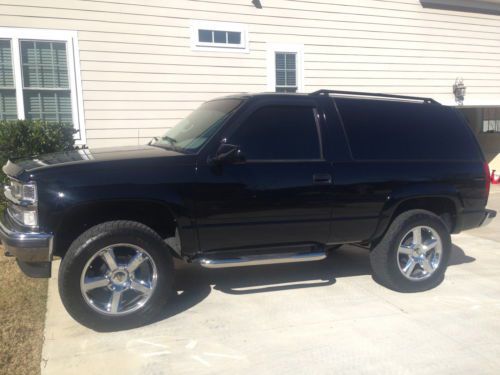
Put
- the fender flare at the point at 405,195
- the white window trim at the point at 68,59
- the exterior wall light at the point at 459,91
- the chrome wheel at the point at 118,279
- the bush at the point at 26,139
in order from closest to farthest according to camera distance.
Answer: the chrome wheel at the point at 118,279
the fender flare at the point at 405,195
the bush at the point at 26,139
the white window trim at the point at 68,59
the exterior wall light at the point at 459,91

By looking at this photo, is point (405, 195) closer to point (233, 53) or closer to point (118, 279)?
point (118, 279)

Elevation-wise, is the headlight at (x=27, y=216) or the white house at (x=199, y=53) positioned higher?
the white house at (x=199, y=53)

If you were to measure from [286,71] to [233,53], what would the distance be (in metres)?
1.22

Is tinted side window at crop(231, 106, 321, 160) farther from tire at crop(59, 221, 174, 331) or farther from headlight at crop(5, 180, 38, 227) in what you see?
headlight at crop(5, 180, 38, 227)

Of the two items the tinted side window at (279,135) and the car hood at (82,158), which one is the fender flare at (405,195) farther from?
the car hood at (82,158)

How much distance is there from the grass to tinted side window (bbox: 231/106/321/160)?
226 cm

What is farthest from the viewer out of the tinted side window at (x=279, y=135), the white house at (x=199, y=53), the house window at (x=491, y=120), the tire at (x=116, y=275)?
the house window at (x=491, y=120)

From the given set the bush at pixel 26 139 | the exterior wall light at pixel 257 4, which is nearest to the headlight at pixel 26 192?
the bush at pixel 26 139

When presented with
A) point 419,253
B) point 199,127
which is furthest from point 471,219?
point 199,127

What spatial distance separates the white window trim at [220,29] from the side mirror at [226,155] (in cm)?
508

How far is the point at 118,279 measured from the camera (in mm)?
3852

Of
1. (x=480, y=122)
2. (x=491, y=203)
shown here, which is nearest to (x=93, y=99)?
(x=491, y=203)

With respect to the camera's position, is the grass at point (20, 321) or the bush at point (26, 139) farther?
the bush at point (26, 139)

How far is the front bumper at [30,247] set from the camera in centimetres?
356
